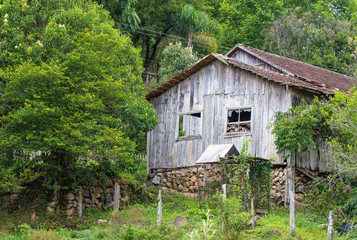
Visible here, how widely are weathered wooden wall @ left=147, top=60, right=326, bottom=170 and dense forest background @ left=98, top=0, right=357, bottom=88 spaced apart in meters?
8.89

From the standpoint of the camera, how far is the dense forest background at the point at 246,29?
33875 mm

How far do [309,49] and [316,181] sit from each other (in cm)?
2031

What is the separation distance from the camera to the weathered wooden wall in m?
18.7

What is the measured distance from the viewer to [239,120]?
64.7 ft

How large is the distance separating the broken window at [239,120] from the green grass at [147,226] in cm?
353

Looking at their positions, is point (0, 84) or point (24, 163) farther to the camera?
point (0, 84)

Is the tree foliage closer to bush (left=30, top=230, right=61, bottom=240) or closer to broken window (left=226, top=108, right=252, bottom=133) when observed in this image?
broken window (left=226, top=108, right=252, bottom=133)

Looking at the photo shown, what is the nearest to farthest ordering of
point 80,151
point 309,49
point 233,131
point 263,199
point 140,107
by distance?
point 80,151
point 263,199
point 140,107
point 233,131
point 309,49

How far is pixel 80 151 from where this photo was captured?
1544 centimetres

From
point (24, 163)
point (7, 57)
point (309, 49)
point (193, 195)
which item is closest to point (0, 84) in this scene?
point (7, 57)

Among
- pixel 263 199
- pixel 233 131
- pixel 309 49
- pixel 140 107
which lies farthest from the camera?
pixel 309 49

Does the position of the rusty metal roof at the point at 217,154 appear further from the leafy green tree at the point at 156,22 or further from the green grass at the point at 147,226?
the leafy green tree at the point at 156,22

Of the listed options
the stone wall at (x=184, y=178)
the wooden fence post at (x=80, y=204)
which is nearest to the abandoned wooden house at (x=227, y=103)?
the stone wall at (x=184, y=178)

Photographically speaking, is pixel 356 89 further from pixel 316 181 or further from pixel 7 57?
pixel 7 57
